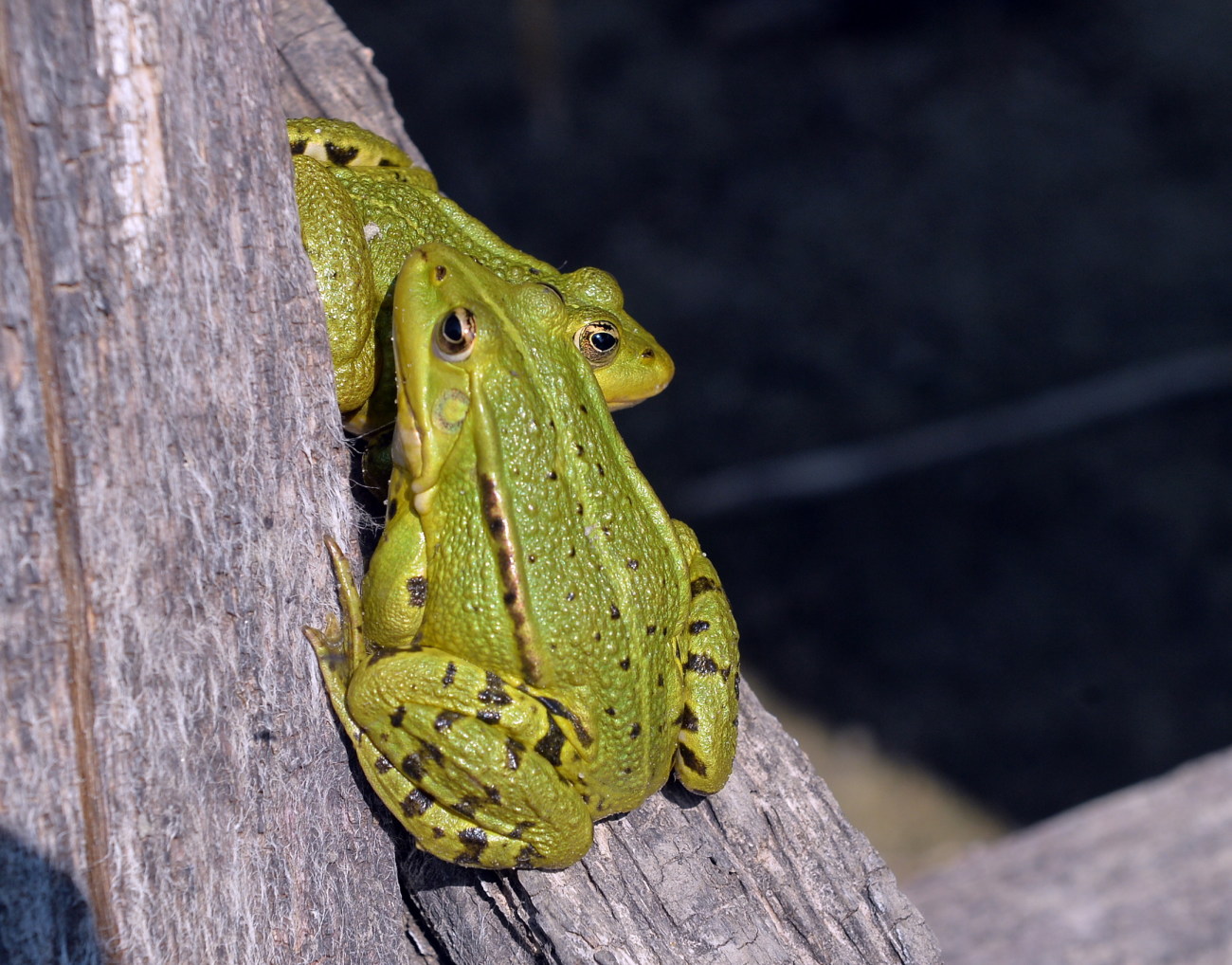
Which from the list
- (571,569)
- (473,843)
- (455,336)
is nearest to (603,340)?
(455,336)

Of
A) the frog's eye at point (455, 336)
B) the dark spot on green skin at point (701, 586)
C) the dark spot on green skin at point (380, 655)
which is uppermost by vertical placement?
the frog's eye at point (455, 336)

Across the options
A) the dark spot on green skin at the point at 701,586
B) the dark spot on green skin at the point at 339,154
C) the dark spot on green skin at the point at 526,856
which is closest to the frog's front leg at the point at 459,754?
the dark spot on green skin at the point at 526,856

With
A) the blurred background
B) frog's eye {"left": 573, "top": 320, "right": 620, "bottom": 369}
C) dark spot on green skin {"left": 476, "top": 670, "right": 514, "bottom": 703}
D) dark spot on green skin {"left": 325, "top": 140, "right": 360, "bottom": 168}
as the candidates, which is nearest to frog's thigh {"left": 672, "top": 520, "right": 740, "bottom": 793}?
dark spot on green skin {"left": 476, "top": 670, "right": 514, "bottom": 703}

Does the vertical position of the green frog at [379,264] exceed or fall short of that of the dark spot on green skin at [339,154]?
it falls short

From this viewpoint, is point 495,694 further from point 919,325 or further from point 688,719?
point 919,325

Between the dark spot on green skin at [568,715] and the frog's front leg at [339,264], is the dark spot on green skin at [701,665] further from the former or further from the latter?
the frog's front leg at [339,264]

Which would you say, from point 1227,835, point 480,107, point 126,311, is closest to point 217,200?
point 126,311

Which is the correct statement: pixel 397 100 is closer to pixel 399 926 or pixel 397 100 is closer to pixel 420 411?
pixel 420 411
